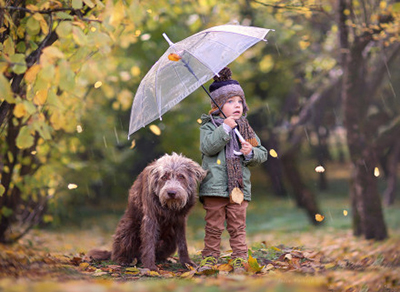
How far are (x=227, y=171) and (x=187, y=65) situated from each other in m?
1.24

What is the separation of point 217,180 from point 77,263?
1952 millimetres

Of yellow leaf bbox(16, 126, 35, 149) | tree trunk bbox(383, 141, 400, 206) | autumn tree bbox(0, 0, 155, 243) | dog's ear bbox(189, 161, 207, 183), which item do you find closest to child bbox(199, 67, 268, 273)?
dog's ear bbox(189, 161, 207, 183)

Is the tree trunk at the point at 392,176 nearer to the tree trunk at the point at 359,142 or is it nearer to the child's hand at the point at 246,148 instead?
the tree trunk at the point at 359,142

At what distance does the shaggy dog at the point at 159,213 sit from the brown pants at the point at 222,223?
0.26 metres

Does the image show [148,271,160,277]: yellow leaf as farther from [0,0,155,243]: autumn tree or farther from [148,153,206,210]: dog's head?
[0,0,155,243]: autumn tree

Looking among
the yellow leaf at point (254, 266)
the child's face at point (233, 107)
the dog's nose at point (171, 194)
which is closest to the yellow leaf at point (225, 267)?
the yellow leaf at point (254, 266)

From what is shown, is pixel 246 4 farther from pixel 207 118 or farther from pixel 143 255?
pixel 143 255

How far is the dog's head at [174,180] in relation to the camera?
4.70 metres

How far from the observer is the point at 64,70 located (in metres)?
3.51

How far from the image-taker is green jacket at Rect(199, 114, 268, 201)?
4.98 metres

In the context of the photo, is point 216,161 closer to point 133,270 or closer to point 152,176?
point 152,176

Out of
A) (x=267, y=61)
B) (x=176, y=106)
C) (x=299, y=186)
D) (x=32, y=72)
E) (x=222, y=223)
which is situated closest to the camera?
(x=32, y=72)

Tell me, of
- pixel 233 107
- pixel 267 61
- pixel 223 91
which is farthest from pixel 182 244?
pixel 267 61

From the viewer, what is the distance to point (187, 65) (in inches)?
200
